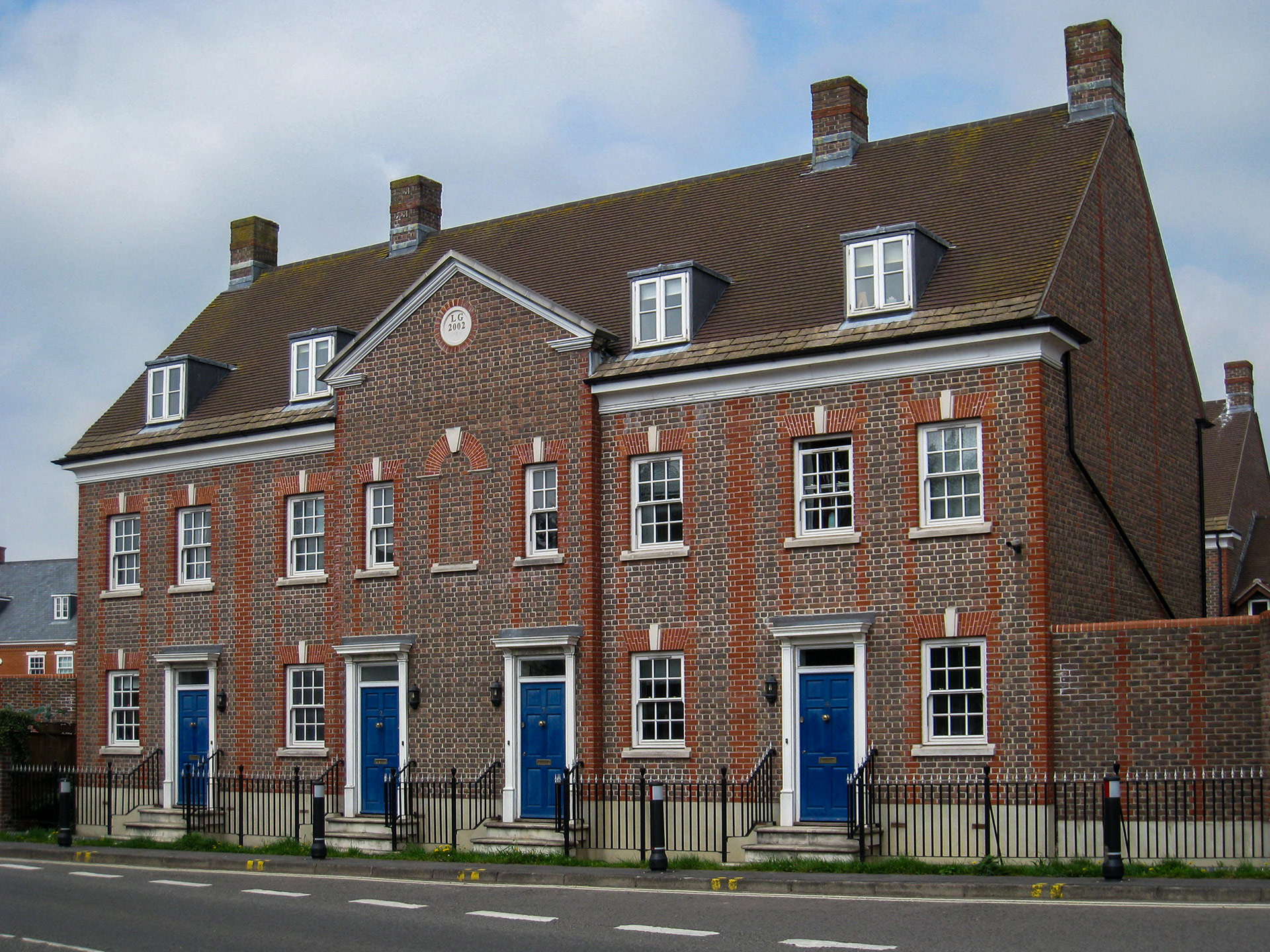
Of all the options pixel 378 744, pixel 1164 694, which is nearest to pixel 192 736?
pixel 378 744

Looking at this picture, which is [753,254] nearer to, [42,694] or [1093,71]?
[1093,71]

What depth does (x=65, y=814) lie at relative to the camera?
84.0 ft

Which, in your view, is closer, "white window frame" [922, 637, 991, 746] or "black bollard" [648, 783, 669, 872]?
"black bollard" [648, 783, 669, 872]

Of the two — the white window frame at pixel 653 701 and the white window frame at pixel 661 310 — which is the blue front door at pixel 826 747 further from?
the white window frame at pixel 661 310

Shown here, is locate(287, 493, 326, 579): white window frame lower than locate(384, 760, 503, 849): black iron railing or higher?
higher

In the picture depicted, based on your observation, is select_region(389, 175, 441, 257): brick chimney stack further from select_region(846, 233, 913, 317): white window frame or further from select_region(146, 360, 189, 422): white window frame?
select_region(846, 233, 913, 317): white window frame

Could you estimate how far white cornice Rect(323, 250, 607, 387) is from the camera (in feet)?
79.6

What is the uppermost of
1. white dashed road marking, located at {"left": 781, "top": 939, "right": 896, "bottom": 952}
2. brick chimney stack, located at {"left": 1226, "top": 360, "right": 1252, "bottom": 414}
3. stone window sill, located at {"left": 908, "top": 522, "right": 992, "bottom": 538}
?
brick chimney stack, located at {"left": 1226, "top": 360, "right": 1252, "bottom": 414}

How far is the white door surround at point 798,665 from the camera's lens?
21.4m

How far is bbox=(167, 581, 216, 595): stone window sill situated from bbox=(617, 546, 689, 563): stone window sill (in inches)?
364

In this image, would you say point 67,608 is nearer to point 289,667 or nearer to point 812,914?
point 289,667

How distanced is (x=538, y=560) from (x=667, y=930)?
10.9 m

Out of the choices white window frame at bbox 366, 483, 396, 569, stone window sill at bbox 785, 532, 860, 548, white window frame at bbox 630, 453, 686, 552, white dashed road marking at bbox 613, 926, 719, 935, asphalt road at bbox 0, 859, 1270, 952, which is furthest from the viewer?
white window frame at bbox 366, 483, 396, 569

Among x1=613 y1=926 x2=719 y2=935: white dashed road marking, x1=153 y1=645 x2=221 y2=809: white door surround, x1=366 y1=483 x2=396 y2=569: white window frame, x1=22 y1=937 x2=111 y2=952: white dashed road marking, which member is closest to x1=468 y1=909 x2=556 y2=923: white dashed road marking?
x1=613 y1=926 x2=719 y2=935: white dashed road marking
